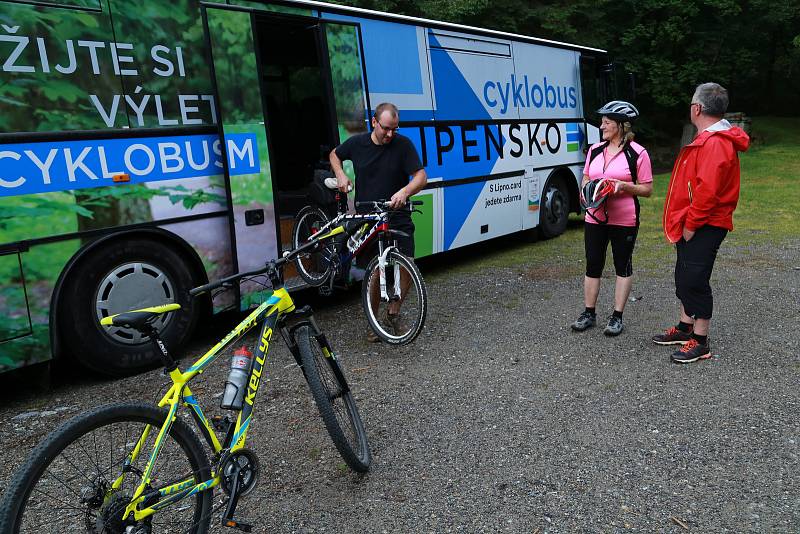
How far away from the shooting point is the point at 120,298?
186 inches

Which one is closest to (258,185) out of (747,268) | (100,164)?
(100,164)

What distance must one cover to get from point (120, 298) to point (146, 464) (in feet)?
8.65

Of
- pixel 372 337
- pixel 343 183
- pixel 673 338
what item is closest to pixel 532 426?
pixel 673 338

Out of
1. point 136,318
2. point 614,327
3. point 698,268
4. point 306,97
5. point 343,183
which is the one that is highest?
point 306,97

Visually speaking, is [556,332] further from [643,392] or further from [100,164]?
[100,164]

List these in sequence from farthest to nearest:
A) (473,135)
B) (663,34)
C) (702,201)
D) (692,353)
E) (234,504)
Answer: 1. (663,34)
2. (473,135)
3. (692,353)
4. (702,201)
5. (234,504)

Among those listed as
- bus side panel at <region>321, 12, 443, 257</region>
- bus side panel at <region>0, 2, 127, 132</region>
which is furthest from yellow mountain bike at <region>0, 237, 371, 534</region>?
bus side panel at <region>321, 12, 443, 257</region>

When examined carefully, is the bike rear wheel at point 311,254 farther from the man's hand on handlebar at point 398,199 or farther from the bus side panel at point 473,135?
the bus side panel at point 473,135

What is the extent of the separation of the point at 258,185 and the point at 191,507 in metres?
3.19

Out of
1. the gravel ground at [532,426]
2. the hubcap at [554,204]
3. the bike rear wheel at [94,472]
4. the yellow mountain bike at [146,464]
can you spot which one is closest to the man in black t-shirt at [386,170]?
the gravel ground at [532,426]

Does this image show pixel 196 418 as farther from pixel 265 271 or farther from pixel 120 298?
pixel 120 298

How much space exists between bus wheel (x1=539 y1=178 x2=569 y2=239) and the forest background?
425 inches

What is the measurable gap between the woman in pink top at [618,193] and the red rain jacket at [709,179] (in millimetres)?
393

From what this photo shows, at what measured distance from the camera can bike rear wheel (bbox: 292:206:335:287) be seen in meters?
5.64
